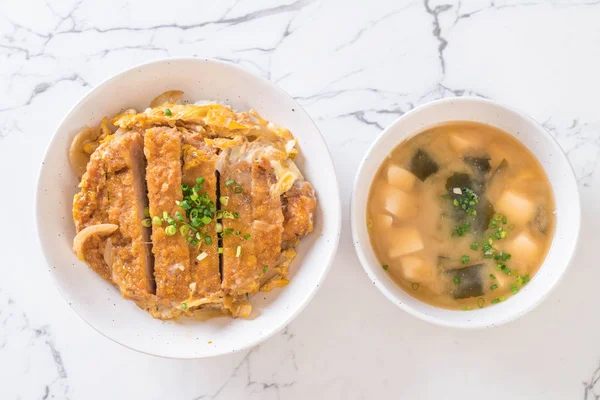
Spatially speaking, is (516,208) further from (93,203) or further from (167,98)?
(93,203)

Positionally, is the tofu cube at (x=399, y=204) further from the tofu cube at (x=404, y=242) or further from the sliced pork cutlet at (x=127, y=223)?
the sliced pork cutlet at (x=127, y=223)

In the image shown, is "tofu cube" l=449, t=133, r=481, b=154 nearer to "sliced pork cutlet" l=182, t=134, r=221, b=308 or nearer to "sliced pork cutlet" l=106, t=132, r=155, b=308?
"sliced pork cutlet" l=182, t=134, r=221, b=308

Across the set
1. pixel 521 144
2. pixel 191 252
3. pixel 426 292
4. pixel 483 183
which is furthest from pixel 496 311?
pixel 191 252

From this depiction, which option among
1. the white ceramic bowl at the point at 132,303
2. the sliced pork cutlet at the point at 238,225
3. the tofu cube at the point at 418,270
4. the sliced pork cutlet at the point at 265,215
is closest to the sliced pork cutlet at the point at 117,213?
the white ceramic bowl at the point at 132,303

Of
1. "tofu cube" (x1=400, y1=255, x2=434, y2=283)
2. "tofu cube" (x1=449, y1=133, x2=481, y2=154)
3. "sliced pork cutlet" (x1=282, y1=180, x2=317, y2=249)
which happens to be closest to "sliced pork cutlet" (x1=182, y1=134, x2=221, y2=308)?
"sliced pork cutlet" (x1=282, y1=180, x2=317, y2=249)

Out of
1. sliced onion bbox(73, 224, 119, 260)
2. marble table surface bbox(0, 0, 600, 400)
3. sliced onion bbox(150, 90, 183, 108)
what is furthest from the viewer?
marble table surface bbox(0, 0, 600, 400)

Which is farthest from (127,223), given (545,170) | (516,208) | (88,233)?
(545,170)

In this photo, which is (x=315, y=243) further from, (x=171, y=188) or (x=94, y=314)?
(x=94, y=314)
